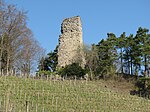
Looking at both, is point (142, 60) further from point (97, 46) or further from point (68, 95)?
point (68, 95)

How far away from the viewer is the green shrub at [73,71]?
33.6 m

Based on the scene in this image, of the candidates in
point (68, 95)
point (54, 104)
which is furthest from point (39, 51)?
point (54, 104)

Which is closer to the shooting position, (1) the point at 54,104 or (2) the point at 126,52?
(1) the point at 54,104

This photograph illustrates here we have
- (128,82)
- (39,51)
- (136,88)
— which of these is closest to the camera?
(136,88)

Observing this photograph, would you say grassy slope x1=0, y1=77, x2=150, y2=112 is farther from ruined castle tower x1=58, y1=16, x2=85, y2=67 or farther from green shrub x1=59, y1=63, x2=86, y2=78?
ruined castle tower x1=58, y1=16, x2=85, y2=67

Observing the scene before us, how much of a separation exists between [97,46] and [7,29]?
31.8 ft

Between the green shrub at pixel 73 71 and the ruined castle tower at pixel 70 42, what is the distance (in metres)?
3.43

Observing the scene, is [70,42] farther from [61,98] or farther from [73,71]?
[61,98]

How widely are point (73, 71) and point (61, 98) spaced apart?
39.9 ft

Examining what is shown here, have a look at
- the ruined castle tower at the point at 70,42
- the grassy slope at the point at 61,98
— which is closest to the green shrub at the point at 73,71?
the ruined castle tower at the point at 70,42

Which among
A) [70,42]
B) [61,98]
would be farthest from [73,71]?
[61,98]

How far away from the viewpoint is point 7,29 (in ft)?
107

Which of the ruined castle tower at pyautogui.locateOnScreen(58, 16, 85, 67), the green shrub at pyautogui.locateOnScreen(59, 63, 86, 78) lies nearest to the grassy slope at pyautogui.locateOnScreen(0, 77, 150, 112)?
the green shrub at pyautogui.locateOnScreen(59, 63, 86, 78)

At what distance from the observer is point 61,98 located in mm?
21672
